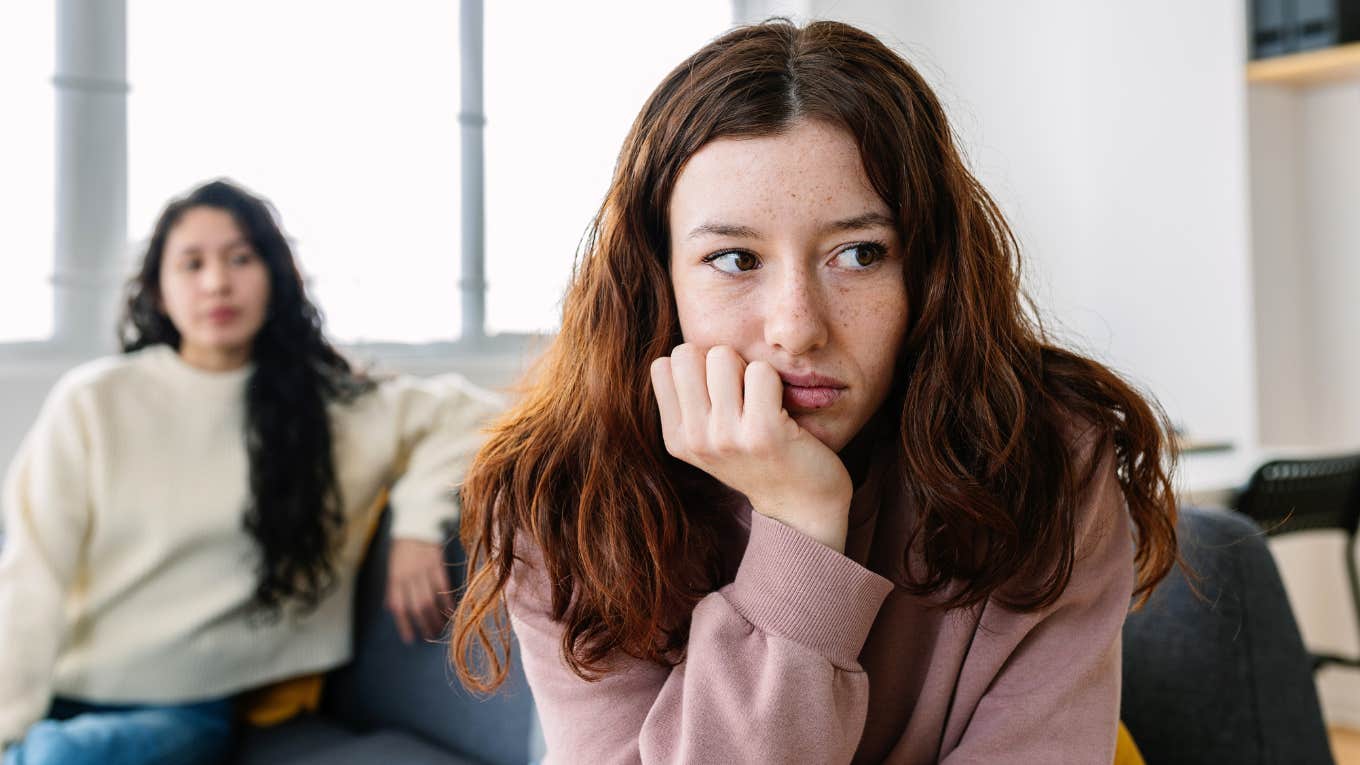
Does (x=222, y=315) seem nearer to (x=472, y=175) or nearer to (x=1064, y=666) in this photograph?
(x=472, y=175)

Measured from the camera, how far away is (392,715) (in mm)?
1845

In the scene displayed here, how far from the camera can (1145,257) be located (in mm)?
3221

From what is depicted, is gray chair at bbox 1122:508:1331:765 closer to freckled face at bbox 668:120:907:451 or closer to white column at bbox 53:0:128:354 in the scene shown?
freckled face at bbox 668:120:907:451

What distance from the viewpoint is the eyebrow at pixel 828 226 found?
31.8 inches

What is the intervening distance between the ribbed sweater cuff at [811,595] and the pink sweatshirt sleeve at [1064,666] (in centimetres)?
11

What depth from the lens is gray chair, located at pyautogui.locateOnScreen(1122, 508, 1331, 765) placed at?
0.97 meters

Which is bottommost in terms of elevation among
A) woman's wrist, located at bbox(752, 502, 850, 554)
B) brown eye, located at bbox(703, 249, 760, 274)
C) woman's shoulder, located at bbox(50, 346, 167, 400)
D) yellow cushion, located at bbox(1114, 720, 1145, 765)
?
yellow cushion, located at bbox(1114, 720, 1145, 765)

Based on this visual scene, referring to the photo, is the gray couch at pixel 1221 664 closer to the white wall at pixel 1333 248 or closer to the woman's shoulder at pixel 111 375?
the woman's shoulder at pixel 111 375

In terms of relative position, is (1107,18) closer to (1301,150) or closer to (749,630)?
(1301,150)

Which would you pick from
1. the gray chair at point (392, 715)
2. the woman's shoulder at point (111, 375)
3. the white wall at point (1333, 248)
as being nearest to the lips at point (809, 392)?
the gray chair at point (392, 715)

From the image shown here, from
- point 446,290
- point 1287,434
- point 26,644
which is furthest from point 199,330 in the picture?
point 1287,434

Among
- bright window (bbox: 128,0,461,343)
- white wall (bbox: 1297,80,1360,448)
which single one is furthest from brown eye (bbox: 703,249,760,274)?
white wall (bbox: 1297,80,1360,448)

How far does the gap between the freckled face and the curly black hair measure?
1242mm

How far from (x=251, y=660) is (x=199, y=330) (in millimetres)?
580
